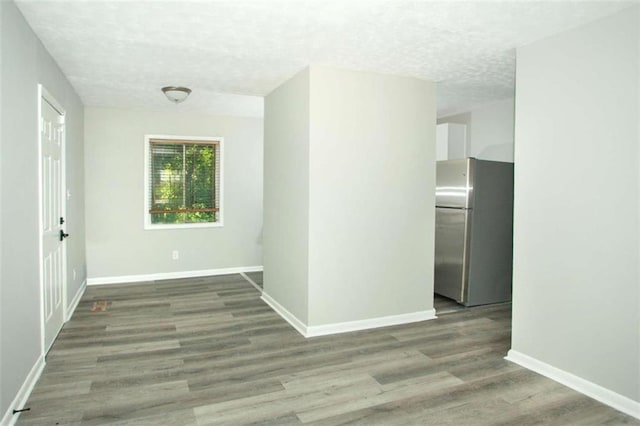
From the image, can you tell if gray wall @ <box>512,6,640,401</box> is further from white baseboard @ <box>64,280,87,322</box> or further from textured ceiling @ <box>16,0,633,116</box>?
white baseboard @ <box>64,280,87,322</box>

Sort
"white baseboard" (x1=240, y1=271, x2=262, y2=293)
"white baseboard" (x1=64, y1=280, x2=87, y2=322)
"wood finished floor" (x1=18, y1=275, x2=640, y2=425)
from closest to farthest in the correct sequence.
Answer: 1. "wood finished floor" (x1=18, y1=275, x2=640, y2=425)
2. "white baseboard" (x1=64, y1=280, x2=87, y2=322)
3. "white baseboard" (x1=240, y1=271, x2=262, y2=293)

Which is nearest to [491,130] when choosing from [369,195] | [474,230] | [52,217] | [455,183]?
[455,183]

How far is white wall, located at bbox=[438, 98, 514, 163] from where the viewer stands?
533cm

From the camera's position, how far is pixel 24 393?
2672 mm

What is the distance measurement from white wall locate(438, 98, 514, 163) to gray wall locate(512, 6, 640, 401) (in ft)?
7.10

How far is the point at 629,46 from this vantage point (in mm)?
2590

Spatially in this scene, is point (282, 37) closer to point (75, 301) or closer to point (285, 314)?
point (285, 314)

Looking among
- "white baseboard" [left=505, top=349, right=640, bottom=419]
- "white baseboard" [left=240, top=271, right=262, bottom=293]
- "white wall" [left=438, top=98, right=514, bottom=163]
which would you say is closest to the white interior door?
"white baseboard" [left=240, top=271, right=262, bottom=293]

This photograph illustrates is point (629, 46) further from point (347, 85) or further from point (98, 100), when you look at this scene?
point (98, 100)

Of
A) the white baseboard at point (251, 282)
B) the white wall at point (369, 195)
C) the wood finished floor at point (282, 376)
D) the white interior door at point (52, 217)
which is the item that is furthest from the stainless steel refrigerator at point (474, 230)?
the white interior door at point (52, 217)

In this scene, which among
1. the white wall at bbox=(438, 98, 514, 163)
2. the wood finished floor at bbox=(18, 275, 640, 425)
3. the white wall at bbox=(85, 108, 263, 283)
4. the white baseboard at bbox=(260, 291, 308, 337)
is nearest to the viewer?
the wood finished floor at bbox=(18, 275, 640, 425)

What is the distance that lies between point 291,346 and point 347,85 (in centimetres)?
230

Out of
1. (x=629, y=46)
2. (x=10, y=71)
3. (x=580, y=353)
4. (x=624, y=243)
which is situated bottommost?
(x=580, y=353)

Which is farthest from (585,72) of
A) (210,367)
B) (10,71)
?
(10,71)
